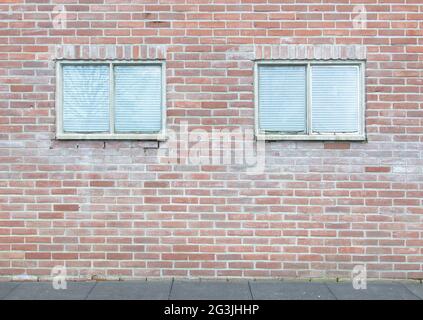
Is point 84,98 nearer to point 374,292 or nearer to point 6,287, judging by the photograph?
point 6,287

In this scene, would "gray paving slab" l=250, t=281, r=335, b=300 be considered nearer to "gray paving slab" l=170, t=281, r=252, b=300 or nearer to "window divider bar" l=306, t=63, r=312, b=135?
"gray paving slab" l=170, t=281, r=252, b=300

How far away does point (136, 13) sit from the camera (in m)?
6.66

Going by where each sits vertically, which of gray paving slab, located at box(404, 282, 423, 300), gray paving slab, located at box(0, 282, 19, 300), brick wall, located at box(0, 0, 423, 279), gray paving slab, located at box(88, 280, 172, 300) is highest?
brick wall, located at box(0, 0, 423, 279)

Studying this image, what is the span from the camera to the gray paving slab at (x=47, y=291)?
19.2 feet

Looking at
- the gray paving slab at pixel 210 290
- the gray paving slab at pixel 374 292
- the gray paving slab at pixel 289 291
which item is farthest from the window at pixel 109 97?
the gray paving slab at pixel 374 292

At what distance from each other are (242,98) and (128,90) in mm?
1586

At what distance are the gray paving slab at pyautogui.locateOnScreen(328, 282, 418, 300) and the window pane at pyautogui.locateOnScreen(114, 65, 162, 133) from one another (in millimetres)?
3242

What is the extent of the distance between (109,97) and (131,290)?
262 cm

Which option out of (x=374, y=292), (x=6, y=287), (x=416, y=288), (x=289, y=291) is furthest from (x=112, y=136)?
(x=416, y=288)

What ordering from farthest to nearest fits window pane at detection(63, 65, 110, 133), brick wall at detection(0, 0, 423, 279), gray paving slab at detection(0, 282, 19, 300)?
window pane at detection(63, 65, 110, 133) → brick wall at detection(0, 0, 423, 279) → gray paving slab at detection(0, 282, 19, 300)

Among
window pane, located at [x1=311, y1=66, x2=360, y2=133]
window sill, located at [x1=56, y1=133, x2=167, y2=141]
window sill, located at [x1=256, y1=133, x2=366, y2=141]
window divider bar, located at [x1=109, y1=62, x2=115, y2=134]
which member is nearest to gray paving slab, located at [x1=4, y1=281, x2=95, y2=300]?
window sill, located at [x1=56, y1=133, x2=167, y2=141]

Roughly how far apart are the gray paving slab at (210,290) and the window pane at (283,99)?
2.17 meters

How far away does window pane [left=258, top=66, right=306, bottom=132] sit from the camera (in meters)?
6.70

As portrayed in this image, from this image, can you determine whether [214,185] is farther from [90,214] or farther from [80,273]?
[80,273]
